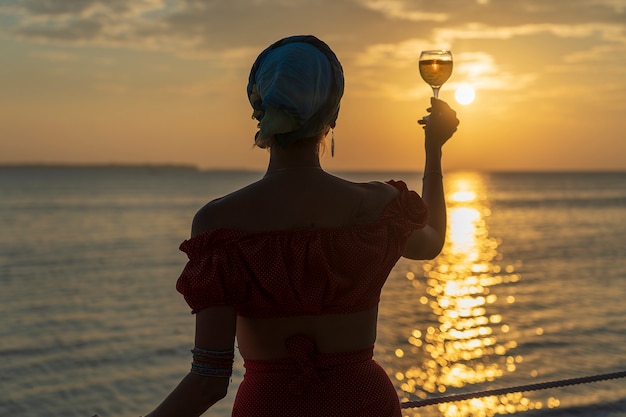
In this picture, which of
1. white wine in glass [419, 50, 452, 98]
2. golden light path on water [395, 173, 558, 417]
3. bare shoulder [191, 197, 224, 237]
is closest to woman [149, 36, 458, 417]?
bare shoulder [191, 197, 224, 237]

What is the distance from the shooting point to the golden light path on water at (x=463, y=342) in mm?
13602

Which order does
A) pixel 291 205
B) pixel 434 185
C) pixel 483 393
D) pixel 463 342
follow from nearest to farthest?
pixel 291 205 < pixel 434 185 < pixel 483 393 < pixel 463 342

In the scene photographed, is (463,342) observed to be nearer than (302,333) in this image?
No

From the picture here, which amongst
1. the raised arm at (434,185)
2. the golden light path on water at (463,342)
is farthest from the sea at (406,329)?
the raised arm at (434,185)

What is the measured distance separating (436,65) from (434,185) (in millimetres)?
1001

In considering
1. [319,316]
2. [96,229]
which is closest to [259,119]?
[319,316]

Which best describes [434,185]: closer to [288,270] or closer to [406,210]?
[406,210]

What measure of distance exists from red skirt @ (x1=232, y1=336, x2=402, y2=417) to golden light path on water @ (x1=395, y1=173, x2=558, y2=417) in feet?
34.8

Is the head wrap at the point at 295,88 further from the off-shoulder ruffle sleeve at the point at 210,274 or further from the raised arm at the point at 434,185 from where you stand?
the raised arm at the point at 434,185

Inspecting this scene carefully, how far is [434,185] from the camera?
2.68 m

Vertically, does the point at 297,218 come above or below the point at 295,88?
below

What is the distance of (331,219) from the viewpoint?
2.22 m

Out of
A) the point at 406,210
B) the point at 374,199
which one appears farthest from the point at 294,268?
the point at 406,210

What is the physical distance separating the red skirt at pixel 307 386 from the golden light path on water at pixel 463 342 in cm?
1062
